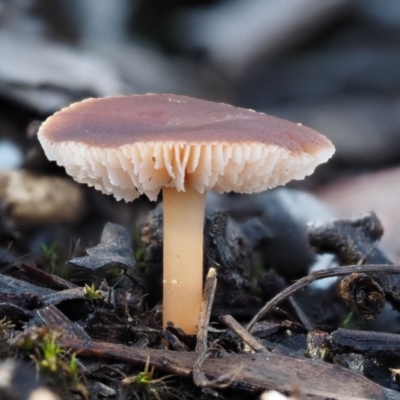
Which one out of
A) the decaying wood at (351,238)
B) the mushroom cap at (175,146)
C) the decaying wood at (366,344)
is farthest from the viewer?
the decaying wood at (351,238)

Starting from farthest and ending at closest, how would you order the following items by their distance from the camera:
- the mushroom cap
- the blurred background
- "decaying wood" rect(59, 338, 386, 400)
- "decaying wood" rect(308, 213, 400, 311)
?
the blurred background
"decaying wood" rect(308, 213, 400, 311)
the mushroom cap
"decaying wood" rect(59, 338, 386, 400)

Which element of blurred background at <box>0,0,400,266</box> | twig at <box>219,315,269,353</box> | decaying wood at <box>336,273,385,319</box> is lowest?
twig at <box>219,315,269,353</box>

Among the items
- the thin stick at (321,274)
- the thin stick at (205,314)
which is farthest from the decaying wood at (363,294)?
the thin stick at (205,314)

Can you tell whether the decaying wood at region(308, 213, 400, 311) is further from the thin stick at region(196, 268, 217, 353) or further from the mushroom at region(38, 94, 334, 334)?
the thin stick at region(196, 268, 217, 353)

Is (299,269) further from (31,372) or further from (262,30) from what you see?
(262,30)

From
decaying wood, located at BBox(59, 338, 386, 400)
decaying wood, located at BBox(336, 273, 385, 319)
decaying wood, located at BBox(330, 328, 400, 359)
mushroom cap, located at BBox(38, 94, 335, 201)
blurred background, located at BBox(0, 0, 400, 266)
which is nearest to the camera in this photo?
decaying wood, located at BBox(59, 338, 386, 400)

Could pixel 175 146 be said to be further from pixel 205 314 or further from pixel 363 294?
pixel 363 294

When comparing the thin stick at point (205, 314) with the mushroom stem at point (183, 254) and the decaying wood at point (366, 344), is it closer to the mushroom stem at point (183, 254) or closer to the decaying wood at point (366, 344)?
the mushroom stem at point (183, 254)

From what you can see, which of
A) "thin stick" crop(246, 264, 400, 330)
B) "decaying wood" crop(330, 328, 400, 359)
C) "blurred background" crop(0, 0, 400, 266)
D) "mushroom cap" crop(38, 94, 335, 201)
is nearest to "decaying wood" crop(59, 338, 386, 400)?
"decaying wood" crop(330, 328, 400, 359)
